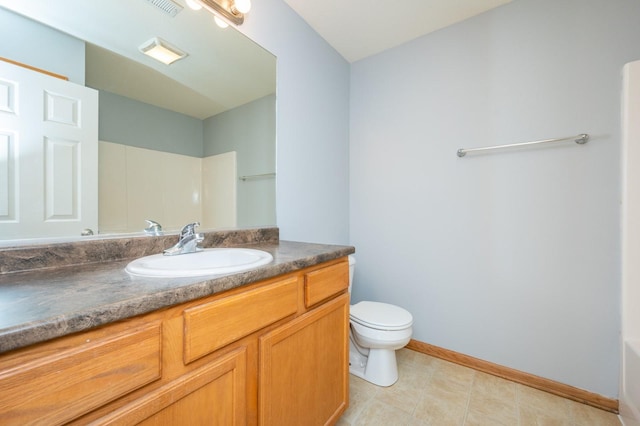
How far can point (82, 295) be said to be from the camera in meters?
0.55

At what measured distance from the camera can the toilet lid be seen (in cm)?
150

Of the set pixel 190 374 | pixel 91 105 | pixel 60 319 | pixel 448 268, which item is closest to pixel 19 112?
pixel 91 105

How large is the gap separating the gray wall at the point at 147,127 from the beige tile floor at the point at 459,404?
61.7 inches

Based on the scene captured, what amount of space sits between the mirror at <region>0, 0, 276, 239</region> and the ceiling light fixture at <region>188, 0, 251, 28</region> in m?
0.06

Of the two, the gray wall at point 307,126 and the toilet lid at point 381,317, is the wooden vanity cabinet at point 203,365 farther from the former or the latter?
the gray wall at point 307,126

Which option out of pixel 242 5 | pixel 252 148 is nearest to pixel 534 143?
pixel 252 148

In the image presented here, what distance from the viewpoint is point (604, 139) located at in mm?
1358

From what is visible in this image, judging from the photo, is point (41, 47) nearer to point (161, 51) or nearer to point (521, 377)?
point (161, 51)

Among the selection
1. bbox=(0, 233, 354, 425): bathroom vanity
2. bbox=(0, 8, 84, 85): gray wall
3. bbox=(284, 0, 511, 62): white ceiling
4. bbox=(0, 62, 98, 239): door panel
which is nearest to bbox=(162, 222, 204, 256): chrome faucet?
bbox=(0, 233, 354, 425): bathroom vanity

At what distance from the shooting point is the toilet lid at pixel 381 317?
1497 mm

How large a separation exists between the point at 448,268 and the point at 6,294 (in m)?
2.01

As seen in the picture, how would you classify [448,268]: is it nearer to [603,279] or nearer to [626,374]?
[603,279]

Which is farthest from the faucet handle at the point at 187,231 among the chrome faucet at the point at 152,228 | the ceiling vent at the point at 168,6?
the ceiling vent at the point at 168,6

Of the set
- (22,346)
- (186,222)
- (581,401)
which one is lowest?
(581,401)
